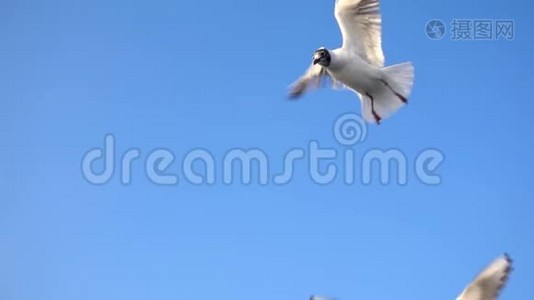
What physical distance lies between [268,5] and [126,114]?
1.21 ft

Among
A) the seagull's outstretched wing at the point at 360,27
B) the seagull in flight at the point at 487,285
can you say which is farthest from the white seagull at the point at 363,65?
the seagull in flight at the point at 487,285

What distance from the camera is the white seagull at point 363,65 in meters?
2.42

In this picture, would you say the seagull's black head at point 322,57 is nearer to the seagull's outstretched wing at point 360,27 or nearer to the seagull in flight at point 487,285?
the seagull's outstretched wing at point 360,27

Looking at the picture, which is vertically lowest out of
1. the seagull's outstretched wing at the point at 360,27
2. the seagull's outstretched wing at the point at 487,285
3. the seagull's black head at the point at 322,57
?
the seagull's outstretched wing at the point at 487,285

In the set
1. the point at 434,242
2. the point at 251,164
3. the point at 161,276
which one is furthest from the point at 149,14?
the point at 434,242

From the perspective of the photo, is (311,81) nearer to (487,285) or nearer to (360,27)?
(360,27)

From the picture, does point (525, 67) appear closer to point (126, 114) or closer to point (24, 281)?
point (126, 114)

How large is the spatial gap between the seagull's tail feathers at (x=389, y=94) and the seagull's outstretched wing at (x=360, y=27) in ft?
0.15

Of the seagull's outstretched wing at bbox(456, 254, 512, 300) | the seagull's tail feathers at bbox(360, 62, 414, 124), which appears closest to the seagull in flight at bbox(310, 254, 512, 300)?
the seagull's outstretched wing at bbox(456, 254, 512, 300)

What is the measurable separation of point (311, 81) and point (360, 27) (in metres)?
0.16

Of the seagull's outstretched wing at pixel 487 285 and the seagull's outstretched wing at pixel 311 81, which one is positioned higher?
the seagull's outstretched wing at pixel 311 81

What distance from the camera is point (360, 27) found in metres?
2.44

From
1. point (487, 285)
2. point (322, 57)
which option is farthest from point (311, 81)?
point (487, 285)

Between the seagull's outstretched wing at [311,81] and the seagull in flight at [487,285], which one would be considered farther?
the seagull's outstretched wing at [311,81]
